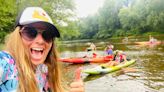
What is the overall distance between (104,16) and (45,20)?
82697 mm

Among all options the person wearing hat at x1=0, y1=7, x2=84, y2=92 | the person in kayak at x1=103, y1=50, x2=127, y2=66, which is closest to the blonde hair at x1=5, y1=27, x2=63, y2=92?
the person wearing hat at x1=0, y1=7, x2=84, y2=92

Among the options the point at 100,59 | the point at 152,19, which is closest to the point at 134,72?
the point at 100,59

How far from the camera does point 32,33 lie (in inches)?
69.9

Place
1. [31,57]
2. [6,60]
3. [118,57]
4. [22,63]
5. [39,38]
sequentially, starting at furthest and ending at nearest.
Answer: [118,57]
[39,38]
[31,57]
[22,63]
[6,60]

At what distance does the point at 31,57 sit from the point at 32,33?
0.15 metres

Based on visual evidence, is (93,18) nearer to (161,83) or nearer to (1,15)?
(1,15)

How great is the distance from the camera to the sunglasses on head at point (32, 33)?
1762 millimetres

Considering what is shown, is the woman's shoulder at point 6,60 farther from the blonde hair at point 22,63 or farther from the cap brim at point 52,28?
the cap brim at point 52,28

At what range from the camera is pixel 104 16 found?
275 ft

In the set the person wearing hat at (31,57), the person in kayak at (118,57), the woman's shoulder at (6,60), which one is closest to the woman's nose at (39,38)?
the person wearing hat at (31,57)

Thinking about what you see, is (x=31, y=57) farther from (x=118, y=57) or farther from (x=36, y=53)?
(x=118, y=57)

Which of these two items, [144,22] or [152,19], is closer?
[152,19]

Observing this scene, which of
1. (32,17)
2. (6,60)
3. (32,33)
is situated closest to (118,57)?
(32,33)

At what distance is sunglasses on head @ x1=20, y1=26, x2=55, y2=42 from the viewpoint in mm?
1762
